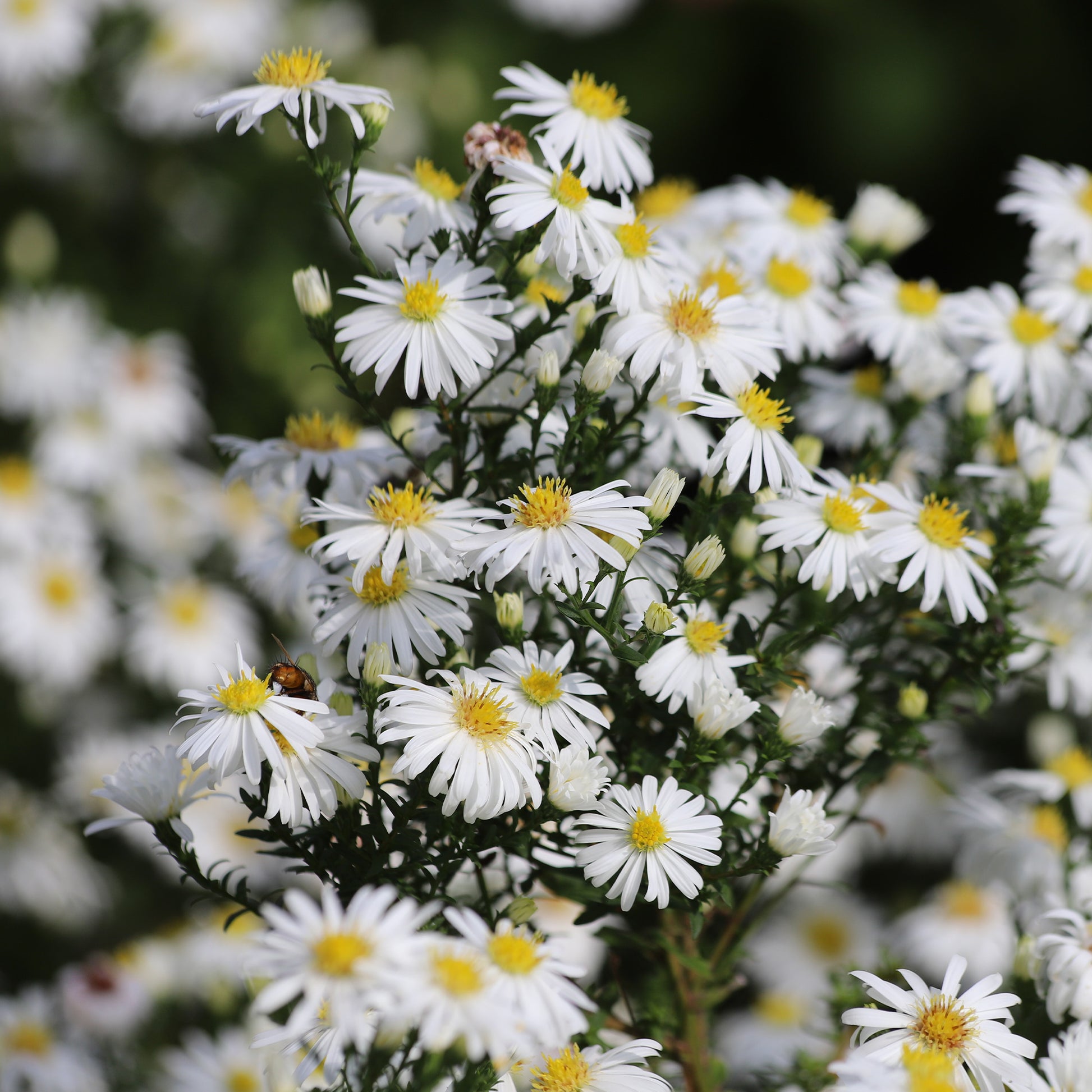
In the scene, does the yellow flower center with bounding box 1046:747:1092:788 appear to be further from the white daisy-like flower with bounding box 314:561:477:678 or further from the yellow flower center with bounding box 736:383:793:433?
the white daisy-like flower with bounding box 314:561:477:678

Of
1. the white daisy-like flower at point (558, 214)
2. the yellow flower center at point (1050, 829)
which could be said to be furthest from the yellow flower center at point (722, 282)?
the yellow flower center at point (1050, 829)

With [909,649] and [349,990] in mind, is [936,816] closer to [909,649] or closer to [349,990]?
[909,649]

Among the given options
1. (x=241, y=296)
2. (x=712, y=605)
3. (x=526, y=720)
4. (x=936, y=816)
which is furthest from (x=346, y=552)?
(x=241, y=296)

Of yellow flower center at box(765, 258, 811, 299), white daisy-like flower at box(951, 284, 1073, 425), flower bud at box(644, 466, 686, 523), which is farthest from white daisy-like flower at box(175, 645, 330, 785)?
white daisy-like flower at box(951, 284, 1073, 425)

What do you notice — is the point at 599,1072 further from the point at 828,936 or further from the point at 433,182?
the point at 828,936

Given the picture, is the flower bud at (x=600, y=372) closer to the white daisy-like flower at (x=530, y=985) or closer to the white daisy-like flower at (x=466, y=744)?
the white daisy-like flower at (x=466, y=744)

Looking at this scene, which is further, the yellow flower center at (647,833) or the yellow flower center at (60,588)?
the yellow flower center at (60,588)

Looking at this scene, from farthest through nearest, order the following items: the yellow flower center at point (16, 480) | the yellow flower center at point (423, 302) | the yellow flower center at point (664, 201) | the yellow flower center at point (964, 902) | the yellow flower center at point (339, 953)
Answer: the yellow flower center at point (16, 480) < the yellow flower center at point (964, 902) < the yellow flower center at point (664, 201) < the yellow flower center at point (423, 302) < the yellow flower center at point (339, 953)
